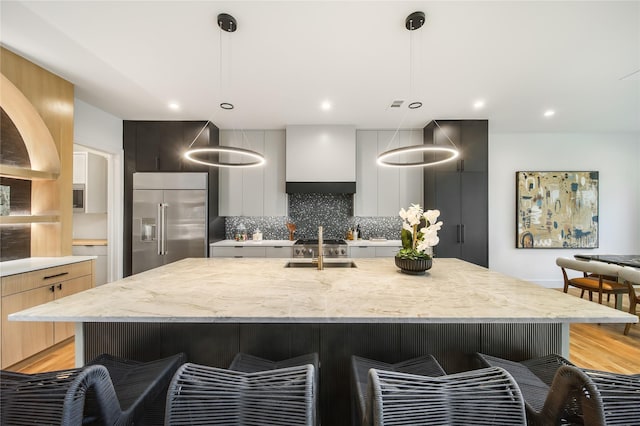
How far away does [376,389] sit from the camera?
30.7 inches

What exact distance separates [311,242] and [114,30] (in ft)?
10.4

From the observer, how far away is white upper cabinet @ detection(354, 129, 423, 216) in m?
4.43

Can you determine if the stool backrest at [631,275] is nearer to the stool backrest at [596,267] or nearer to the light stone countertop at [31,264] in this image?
the stool backrest at [596,267]

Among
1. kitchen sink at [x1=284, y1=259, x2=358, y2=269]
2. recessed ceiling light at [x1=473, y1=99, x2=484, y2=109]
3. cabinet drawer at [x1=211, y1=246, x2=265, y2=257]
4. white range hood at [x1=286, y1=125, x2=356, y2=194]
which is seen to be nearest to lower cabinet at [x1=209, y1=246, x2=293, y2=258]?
cabinet drawer at [x1=211, y1=246, x2=265, y2=257]

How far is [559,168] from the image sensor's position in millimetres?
4910

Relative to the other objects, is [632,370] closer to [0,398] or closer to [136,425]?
[136,425]

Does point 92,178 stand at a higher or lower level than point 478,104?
lower

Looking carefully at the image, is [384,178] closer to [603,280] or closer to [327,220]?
[327,220]

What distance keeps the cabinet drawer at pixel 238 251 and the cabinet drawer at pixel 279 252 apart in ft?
0.31

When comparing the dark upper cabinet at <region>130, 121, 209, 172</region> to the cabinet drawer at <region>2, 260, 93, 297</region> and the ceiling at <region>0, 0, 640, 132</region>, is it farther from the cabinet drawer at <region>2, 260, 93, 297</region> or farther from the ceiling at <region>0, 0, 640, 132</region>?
the cabinet drawer at <region>2, 260, 93, 297</region>

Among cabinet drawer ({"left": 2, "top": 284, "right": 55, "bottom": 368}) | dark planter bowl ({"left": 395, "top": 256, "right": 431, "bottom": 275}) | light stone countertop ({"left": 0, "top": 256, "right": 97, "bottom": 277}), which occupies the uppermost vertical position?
dark planter bowl ({"left": 395, "top": 256, "right": 431, "bottom": 275})

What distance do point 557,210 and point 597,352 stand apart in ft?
9.96

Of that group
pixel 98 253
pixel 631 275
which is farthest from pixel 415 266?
pixel 98 253

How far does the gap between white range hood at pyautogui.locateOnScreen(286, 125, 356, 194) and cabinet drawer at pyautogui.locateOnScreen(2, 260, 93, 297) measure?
2671 millimetres
